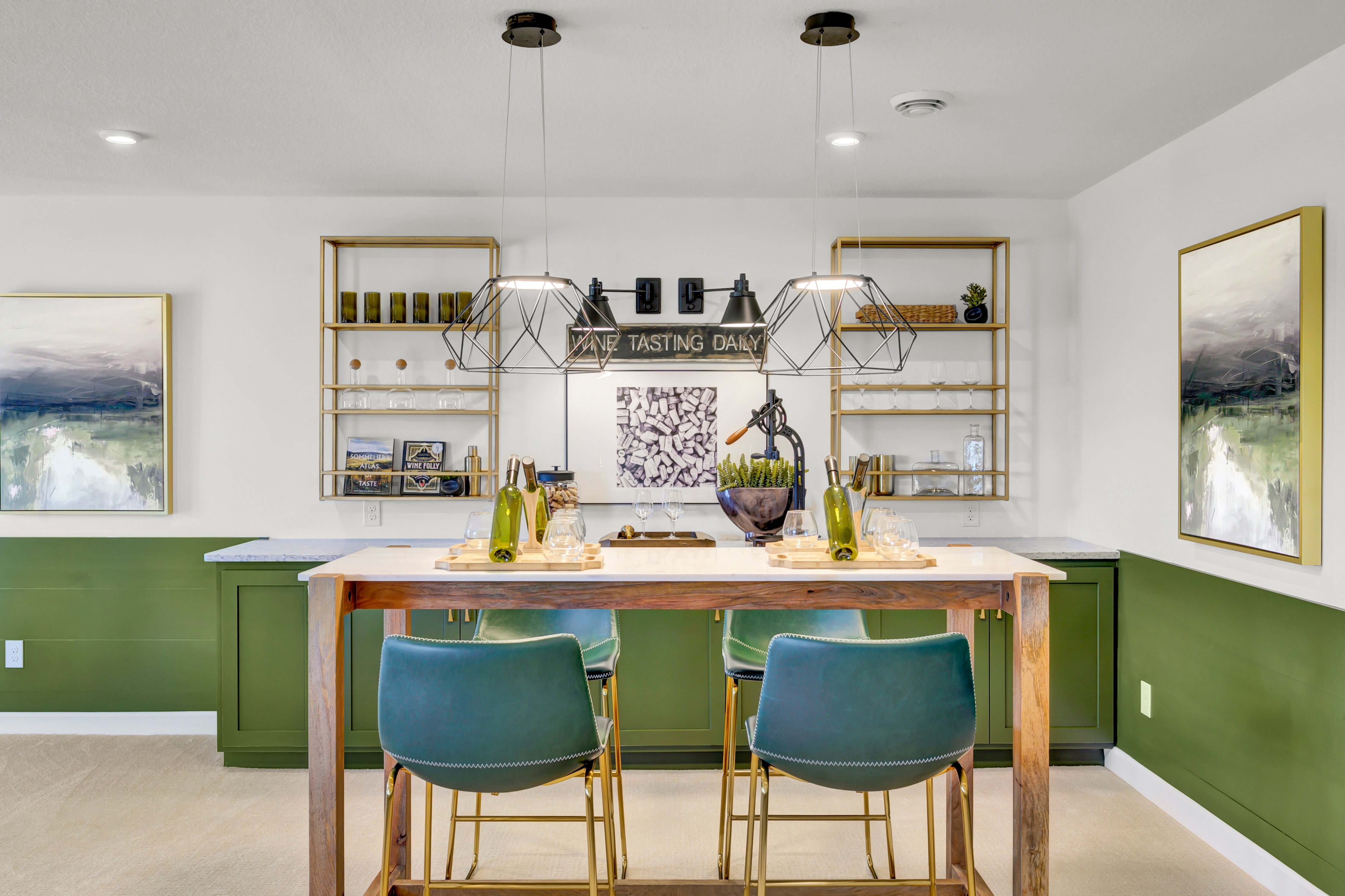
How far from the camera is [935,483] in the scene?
4.02 m

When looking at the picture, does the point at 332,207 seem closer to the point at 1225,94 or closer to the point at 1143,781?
the point at 1225,94

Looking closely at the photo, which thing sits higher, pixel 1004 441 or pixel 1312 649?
pixel 1004 441

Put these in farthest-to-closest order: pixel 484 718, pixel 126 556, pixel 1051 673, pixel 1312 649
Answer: pixel 126 556 → pixel 1051 673 → pixel 1312 649 → pixel 484 718

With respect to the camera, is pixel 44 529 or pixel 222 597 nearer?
pixel 222 597

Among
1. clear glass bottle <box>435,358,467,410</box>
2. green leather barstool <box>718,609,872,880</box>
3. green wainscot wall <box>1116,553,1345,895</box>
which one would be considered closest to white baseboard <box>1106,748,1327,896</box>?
green wainscot wall <box>1116,553,1345,895</box>

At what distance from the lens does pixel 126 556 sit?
4035 millimetres

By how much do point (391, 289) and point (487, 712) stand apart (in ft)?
9.00

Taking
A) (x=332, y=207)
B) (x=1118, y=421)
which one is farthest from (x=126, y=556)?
(x=1118, y=421)

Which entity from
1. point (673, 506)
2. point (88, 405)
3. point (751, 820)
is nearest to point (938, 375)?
point (673, 506)

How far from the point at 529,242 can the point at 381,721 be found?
2.66 meters

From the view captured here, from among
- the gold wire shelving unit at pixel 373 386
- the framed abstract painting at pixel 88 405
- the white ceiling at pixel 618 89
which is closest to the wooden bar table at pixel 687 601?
the white ceiling at pixel 618 89

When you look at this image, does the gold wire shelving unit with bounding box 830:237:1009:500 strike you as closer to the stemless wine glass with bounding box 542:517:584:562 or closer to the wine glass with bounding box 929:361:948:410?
the wine glass with bounding box 929:361:948:410

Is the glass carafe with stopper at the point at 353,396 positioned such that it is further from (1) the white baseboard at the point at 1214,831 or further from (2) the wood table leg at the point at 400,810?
(1) the white baseboard at the point at 1214,831

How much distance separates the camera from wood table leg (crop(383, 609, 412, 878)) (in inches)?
97.5
